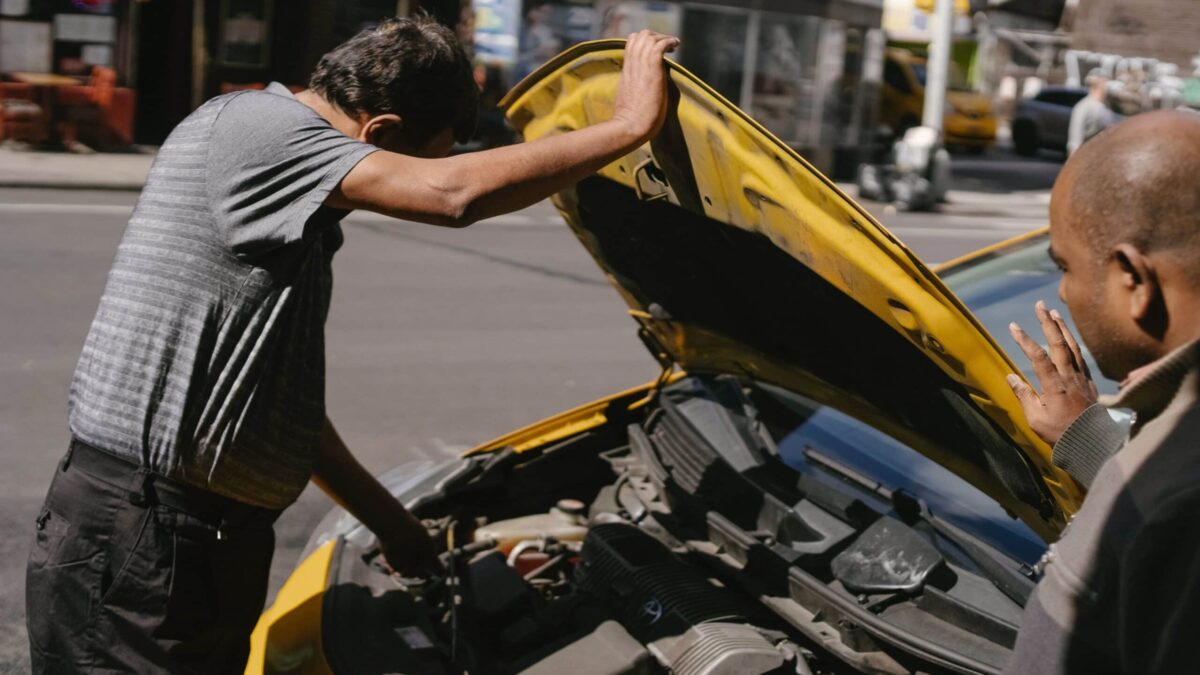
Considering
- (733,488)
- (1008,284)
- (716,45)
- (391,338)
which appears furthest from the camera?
(716,45)

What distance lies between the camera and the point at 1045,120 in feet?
97.7

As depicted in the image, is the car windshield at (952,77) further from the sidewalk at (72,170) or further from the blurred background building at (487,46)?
the sidewalk at (72,170)

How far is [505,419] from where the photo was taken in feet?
21.5

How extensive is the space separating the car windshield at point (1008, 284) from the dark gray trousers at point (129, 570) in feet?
7.23

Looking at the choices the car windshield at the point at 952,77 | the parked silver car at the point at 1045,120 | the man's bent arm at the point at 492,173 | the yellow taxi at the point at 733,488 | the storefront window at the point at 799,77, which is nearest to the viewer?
the man's bent arm at the point at 492,173

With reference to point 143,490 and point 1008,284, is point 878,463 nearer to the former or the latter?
point 1008,284

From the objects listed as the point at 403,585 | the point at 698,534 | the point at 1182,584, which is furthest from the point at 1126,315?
the point at 403,585

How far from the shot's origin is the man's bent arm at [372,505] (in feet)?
9.23

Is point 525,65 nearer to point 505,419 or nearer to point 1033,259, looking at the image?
point 505,419

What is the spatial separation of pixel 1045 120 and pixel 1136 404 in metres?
30.4

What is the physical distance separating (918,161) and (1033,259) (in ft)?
49.9

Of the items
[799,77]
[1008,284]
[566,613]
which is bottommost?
[799,77]

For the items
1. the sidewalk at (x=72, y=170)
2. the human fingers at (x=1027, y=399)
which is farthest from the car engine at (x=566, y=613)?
the sidewalk at (x=72, y=170)

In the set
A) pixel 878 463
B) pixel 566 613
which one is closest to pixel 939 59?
pixel 878 463
